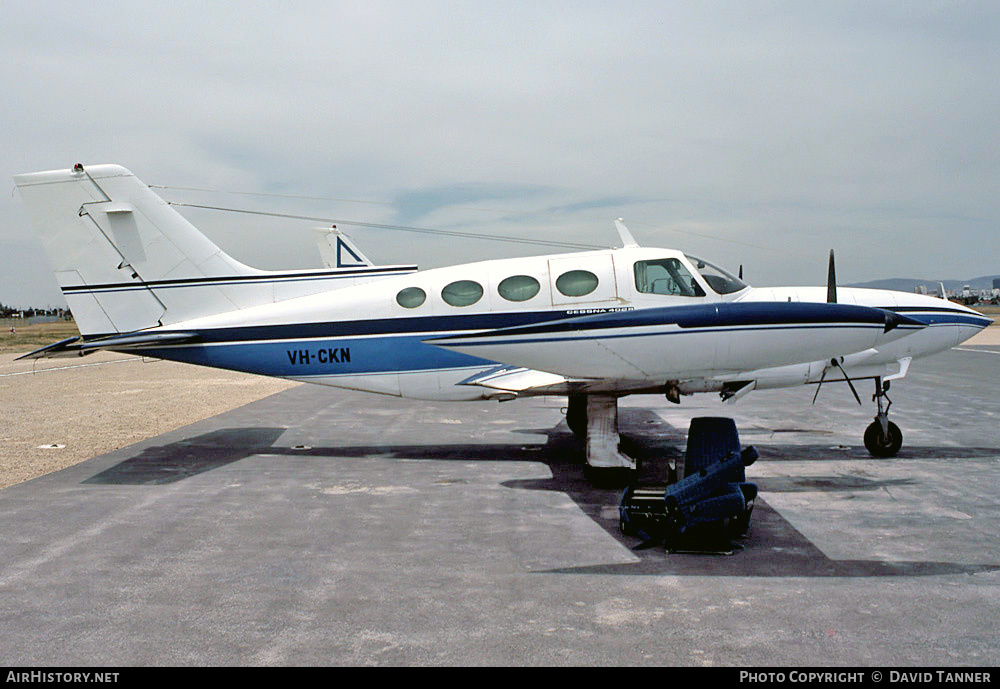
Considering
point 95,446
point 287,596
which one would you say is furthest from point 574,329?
point 95,446

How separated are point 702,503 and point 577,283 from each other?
15.7 ft

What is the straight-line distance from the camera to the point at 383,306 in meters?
11.5

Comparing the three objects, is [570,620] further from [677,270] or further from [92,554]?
[677,270]

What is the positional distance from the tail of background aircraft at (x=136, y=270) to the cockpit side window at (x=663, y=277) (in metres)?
4.08

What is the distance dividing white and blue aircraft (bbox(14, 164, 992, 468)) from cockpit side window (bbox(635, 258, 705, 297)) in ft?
0.06

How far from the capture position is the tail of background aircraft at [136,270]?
12094 millimetres

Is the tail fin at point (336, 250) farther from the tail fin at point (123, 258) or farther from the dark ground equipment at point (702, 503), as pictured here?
the dark ground equipment at point (702, 503)

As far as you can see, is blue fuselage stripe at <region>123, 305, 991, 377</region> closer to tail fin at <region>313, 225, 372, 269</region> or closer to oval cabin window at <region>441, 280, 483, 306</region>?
oval cabin window at <region>441, 280, 483, 306</region>

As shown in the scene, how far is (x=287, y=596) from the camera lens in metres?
5.89

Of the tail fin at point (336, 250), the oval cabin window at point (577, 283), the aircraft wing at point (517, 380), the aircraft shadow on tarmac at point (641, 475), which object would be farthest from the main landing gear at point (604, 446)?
the tail fin at point (336, 250)

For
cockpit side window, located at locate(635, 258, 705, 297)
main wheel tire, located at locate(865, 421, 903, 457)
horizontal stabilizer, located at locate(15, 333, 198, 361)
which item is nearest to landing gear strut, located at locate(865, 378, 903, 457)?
main wheel tire, located at locate(865, 421, 903, 457)

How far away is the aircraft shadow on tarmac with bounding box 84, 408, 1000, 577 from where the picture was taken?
6.45 metres

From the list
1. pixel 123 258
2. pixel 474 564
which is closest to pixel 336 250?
pixel 123 258
